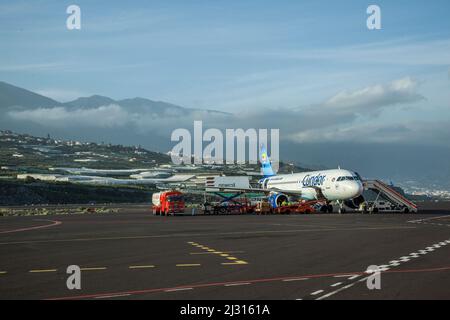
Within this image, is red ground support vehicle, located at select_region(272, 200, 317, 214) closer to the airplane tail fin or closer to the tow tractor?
the tow tractor

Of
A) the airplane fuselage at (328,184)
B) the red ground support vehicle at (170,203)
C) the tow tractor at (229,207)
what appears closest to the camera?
the airplane fuselage at (328,184)

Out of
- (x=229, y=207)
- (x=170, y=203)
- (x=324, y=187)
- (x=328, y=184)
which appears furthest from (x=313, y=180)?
(x=170, y=203)

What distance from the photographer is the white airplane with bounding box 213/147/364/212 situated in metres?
A: 67.6

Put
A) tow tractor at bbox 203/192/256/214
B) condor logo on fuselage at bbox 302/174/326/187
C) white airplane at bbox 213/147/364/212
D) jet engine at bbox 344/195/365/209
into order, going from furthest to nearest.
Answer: tow tractor at bbox 203/192/256/214
jet engine at bbox 344/195/365/209
condor logo on fuselage at bbox 302/174/326/187
white airplane at bbox 213/147/364/212

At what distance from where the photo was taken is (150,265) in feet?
72.1

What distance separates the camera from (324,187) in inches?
2825

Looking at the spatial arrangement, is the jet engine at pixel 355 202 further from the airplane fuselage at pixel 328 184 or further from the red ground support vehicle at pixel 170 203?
the red ground support vehicle at pixel 170 203

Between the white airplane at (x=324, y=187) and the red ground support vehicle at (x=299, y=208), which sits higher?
the white airplane at (x=324, y=187)

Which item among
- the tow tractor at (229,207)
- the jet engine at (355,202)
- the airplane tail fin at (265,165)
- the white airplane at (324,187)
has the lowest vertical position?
the tow tractor at (229,207)

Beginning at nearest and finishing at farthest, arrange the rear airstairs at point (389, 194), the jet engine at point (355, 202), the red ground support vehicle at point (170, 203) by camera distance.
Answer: the red ground support vehicle at point (170, 203), the jet engine at point (355, 202), the rear airstairs at point (389, 194)

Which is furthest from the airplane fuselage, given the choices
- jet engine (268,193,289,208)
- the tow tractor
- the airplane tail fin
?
the airplane tail fin

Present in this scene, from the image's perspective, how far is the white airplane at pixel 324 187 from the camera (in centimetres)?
6762

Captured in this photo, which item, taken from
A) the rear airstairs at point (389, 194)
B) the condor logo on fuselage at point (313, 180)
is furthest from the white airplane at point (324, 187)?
the rear airstairs at point (389, 194)

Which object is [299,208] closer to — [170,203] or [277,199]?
[277,199]
